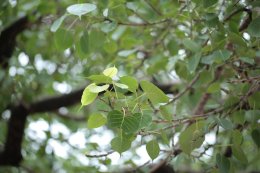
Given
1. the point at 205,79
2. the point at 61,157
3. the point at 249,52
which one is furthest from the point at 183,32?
the point at 61,157

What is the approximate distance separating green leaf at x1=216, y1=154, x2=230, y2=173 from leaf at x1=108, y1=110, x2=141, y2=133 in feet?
1.04

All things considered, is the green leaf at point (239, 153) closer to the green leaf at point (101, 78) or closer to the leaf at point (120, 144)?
the leaf at point (120, 144)

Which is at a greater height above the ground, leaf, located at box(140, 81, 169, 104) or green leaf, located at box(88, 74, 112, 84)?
green leaf, located at box(88, 74, 112, 84)

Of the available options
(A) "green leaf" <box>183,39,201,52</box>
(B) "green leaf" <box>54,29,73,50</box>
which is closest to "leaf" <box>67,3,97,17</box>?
(B) "green leaf" <box>54,29,73,50</box>

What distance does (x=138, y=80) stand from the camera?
5.78 ft

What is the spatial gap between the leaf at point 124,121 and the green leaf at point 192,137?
0.91 ft

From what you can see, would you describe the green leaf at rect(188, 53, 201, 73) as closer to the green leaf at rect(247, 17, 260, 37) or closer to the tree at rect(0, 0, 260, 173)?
the tree at rect(0, 0, 260, 173)

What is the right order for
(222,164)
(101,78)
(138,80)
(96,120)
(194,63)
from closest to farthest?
1. (101,78)
2. (96,120)
3. (222,164)
4. (194,63)
5. (138,80)

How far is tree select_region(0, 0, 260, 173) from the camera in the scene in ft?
2.91

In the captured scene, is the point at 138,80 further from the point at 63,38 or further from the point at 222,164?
the point at 222,164

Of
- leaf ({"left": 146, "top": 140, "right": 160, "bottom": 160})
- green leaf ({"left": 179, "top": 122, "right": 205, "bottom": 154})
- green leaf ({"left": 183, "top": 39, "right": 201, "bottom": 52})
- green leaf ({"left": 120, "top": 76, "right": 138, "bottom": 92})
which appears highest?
green leaf ({"left": 120, "top": 76, "right": 138, "bottom": 92})

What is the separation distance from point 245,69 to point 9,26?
1.25 metres

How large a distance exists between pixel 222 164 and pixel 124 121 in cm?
35

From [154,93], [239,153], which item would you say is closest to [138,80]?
[239,153]
